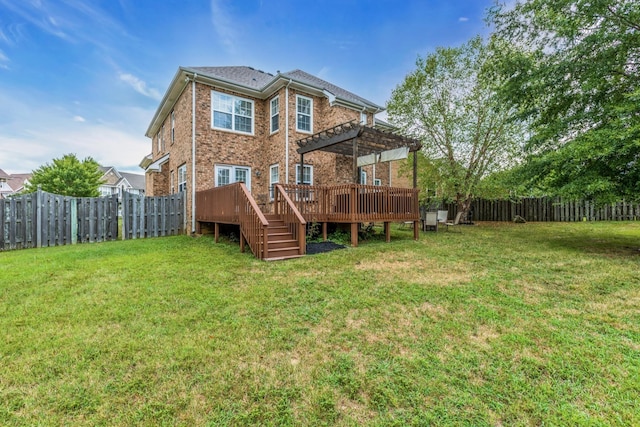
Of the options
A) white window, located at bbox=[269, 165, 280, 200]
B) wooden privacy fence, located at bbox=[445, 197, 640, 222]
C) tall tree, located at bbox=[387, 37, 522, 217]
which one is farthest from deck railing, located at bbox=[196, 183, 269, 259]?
wooden privacy fence, located at bbox=[445, 197, 640, 222]

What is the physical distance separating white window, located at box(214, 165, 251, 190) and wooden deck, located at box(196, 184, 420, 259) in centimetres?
176

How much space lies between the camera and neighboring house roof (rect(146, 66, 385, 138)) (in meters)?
10.8

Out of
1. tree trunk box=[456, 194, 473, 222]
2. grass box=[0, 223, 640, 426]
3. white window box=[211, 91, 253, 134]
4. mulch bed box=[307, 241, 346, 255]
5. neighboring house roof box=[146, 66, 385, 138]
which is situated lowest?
grass box=[0, 223, 640, 426]

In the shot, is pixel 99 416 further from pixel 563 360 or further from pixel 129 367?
pixel 563 360

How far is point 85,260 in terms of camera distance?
6609mm

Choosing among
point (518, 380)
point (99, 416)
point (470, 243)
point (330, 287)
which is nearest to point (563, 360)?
point (518, 380)

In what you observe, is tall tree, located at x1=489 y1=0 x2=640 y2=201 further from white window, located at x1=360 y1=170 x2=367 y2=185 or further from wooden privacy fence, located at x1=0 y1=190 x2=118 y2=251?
wooden privacy fence, located at x1=0 y1=190 x2=118 y2=251

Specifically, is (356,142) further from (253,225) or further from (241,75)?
(241,75)

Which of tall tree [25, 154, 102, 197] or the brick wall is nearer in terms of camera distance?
the brick wall

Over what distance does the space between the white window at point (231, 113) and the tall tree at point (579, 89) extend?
376 inches

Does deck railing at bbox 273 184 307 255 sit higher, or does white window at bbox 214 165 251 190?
white window at bbox 214 165 251 190

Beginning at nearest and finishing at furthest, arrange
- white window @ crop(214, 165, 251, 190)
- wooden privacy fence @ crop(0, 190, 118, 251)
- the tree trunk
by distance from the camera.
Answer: wooden privacy fence @ crop(0, 190, 118, 251), white window @ crop(214, 165, 251, 190), the tree trunk

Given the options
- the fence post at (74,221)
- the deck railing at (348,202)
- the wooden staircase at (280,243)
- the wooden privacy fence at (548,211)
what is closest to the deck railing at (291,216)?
the wooden staircase at (280,243)

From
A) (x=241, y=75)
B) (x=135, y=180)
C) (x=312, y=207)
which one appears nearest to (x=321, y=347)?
(x=312, y=207)
